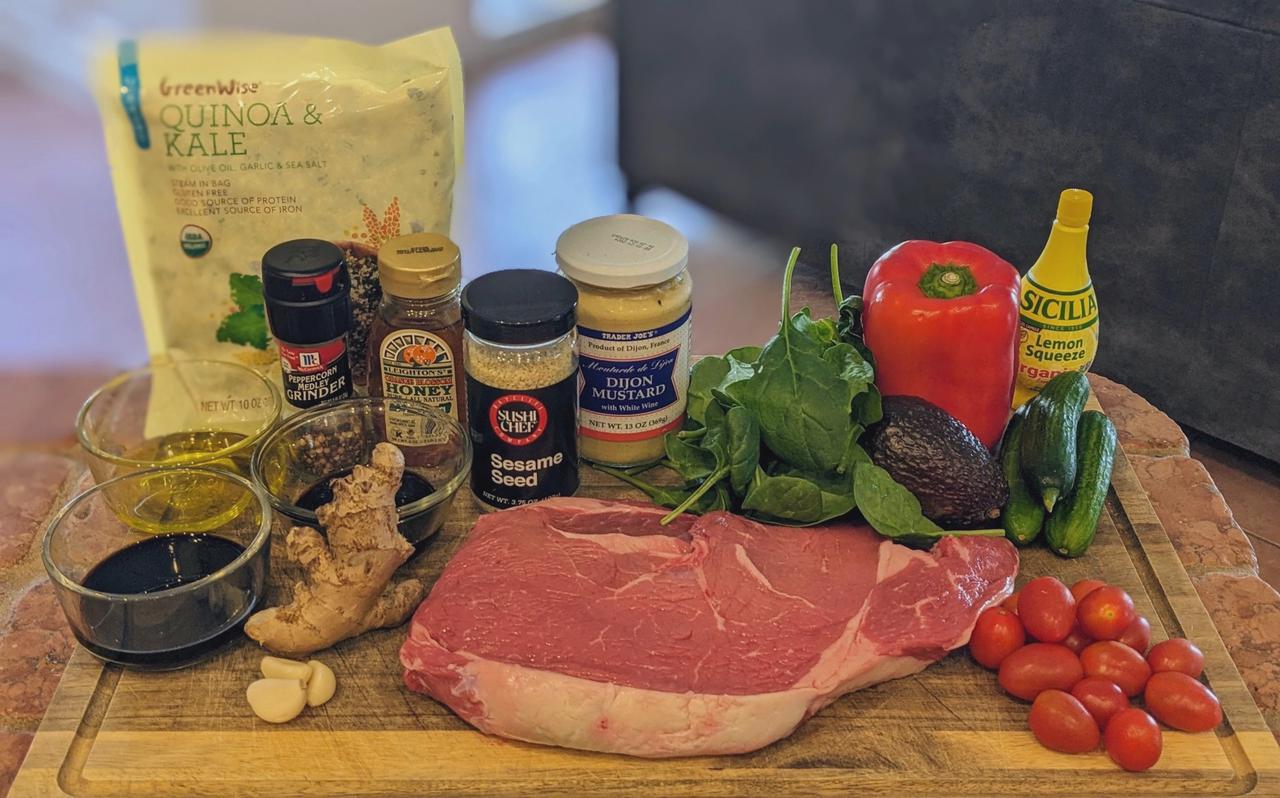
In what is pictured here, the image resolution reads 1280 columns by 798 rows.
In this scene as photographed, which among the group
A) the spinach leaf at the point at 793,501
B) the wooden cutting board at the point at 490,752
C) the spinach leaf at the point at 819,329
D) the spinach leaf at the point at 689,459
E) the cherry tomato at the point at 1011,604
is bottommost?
the wooden cutting board at the point at 490,752

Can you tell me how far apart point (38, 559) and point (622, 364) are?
2.61 feet

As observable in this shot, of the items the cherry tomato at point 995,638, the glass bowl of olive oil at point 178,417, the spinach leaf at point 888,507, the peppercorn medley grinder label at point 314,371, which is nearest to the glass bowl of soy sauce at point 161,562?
the glass bowl of olive oil at point 178,417

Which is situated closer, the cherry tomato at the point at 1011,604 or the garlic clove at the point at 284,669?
the garlic clove at the point at 284,669

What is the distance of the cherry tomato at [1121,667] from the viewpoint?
54.6 inches

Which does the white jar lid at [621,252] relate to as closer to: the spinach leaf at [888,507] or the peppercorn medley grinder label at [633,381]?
the peppercorn medley grinder label at [633,381]

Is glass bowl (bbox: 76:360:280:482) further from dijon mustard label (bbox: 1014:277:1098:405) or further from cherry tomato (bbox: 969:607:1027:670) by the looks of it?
dijon mustard label (bbox: 1014:277:1098:405)

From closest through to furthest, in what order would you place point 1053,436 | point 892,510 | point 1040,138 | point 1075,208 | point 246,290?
point 892,510, point 1053,436, point 1075,208, point 246,290, point 1040,138

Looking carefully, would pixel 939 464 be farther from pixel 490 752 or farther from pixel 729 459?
pixel 490 752

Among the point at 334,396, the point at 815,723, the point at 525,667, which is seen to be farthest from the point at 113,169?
the point at 815,723

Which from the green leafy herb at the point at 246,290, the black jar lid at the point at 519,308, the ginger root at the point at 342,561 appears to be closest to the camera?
the ginger root at the point at 342,561

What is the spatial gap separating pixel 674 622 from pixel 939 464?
397 mm

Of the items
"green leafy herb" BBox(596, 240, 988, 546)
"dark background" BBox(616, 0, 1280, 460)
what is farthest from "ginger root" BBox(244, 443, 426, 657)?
"dark background" BBox(616, 0, 1280, 460)

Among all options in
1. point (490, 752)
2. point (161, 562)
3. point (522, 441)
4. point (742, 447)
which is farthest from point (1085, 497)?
point (161, 562)

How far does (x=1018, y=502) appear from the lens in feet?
5.37
